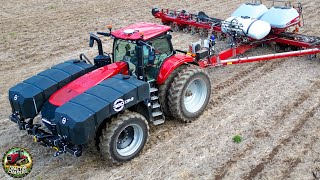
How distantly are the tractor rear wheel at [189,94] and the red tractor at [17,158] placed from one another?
2.78m

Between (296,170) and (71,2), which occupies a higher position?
(71,2)

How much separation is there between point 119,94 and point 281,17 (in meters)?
6.47

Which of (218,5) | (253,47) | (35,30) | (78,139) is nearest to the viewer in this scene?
(78,139)

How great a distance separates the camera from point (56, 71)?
6.94m

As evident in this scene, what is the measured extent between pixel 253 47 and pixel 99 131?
6.59 m

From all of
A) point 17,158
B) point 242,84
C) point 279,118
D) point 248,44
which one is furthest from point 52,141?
point 248,44

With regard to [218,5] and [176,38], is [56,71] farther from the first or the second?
[218,5]

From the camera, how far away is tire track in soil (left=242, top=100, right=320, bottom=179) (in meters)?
5.91

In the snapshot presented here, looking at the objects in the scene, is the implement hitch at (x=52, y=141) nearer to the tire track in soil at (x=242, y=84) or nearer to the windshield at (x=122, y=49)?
the windshield at (x=122, y=49)

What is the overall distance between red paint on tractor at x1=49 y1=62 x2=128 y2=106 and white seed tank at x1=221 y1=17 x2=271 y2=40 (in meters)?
4.28

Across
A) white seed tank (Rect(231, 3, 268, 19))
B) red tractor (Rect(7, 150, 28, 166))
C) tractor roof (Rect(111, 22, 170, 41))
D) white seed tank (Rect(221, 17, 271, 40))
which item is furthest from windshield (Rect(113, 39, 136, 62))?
white seed tank (Rect(231, 3, 268, 19))

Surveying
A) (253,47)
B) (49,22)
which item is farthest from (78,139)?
(49,22)

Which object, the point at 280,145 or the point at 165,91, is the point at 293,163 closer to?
the point at 280,145

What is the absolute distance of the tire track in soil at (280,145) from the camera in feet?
19.4
